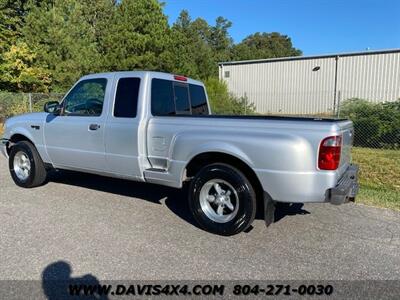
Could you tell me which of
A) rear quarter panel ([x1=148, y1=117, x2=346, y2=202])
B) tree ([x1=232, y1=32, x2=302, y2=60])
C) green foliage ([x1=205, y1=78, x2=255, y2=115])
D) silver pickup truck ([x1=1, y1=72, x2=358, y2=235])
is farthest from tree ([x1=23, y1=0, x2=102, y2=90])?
tree ([x1=232, y1=32, x2=302, y2=60])

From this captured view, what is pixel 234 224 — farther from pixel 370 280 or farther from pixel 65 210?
pixel 65 210

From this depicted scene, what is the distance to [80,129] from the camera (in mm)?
5844

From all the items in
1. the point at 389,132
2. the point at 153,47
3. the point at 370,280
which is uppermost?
the point at 153,47

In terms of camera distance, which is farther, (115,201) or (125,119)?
(115,201)

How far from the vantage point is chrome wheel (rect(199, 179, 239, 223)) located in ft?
15.0

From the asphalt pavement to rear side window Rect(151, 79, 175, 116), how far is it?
4.66ft

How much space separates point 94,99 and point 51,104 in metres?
0.94

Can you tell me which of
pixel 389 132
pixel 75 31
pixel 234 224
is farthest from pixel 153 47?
pixel 234 224

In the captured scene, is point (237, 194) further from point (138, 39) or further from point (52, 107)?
point (138, 39)

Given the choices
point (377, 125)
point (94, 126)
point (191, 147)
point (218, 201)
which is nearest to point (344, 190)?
point (218, 201)

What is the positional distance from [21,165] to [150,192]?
7.98ft

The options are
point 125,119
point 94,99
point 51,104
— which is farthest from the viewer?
point 51,104

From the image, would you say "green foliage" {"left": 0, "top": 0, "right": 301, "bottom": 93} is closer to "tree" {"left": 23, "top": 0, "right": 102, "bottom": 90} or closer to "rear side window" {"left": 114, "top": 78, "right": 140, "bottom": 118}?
"tree" {"left": 23, "top": 0, "right": 102, "bottom": 90}

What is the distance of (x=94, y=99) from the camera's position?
5.88m
